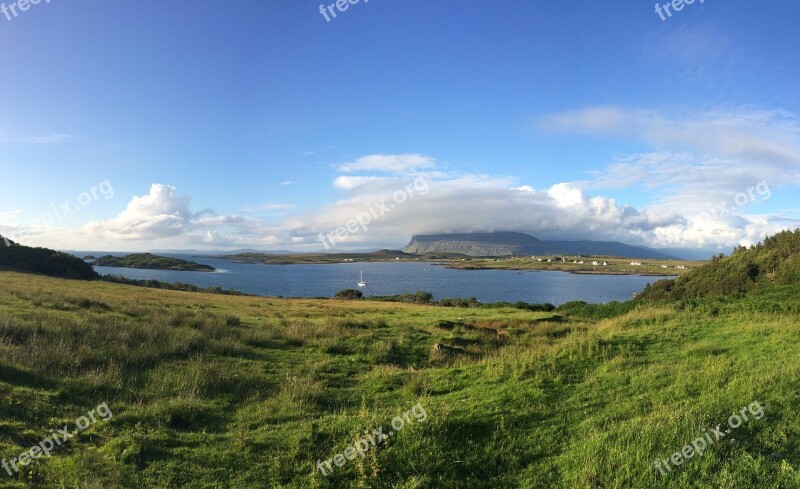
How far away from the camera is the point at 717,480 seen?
6781 millimetres

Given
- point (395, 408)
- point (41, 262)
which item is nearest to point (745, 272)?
point (395, 408)

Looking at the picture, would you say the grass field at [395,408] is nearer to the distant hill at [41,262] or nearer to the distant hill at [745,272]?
the distant hill at [745,272]

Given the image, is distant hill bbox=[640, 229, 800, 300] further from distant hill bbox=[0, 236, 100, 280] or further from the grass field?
distant hill bbox=[0, 236, 100, 280]

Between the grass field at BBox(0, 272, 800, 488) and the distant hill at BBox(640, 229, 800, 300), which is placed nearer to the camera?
the grass field at BBox(0, 272, 800, 488)

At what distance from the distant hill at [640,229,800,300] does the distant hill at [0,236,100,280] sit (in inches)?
3311

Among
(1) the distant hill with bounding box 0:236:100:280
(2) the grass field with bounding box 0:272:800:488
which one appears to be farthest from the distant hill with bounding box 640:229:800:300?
(1) the distant hill with bounding box 0:236:100:280

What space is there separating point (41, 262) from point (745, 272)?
307 feet

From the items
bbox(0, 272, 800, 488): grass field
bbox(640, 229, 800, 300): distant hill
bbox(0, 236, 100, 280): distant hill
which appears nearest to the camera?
bbox(0, 272, 800, 488): grass field

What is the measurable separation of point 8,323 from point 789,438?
20715 mm

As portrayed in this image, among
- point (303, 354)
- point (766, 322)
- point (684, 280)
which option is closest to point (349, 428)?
point (303, 354)

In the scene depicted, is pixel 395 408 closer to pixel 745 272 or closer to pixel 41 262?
pixel 745 272

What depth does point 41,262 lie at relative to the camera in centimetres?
7119

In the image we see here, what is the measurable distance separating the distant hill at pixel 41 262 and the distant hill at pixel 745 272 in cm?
8409

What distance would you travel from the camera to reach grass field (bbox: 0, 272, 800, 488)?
7.39 meters
